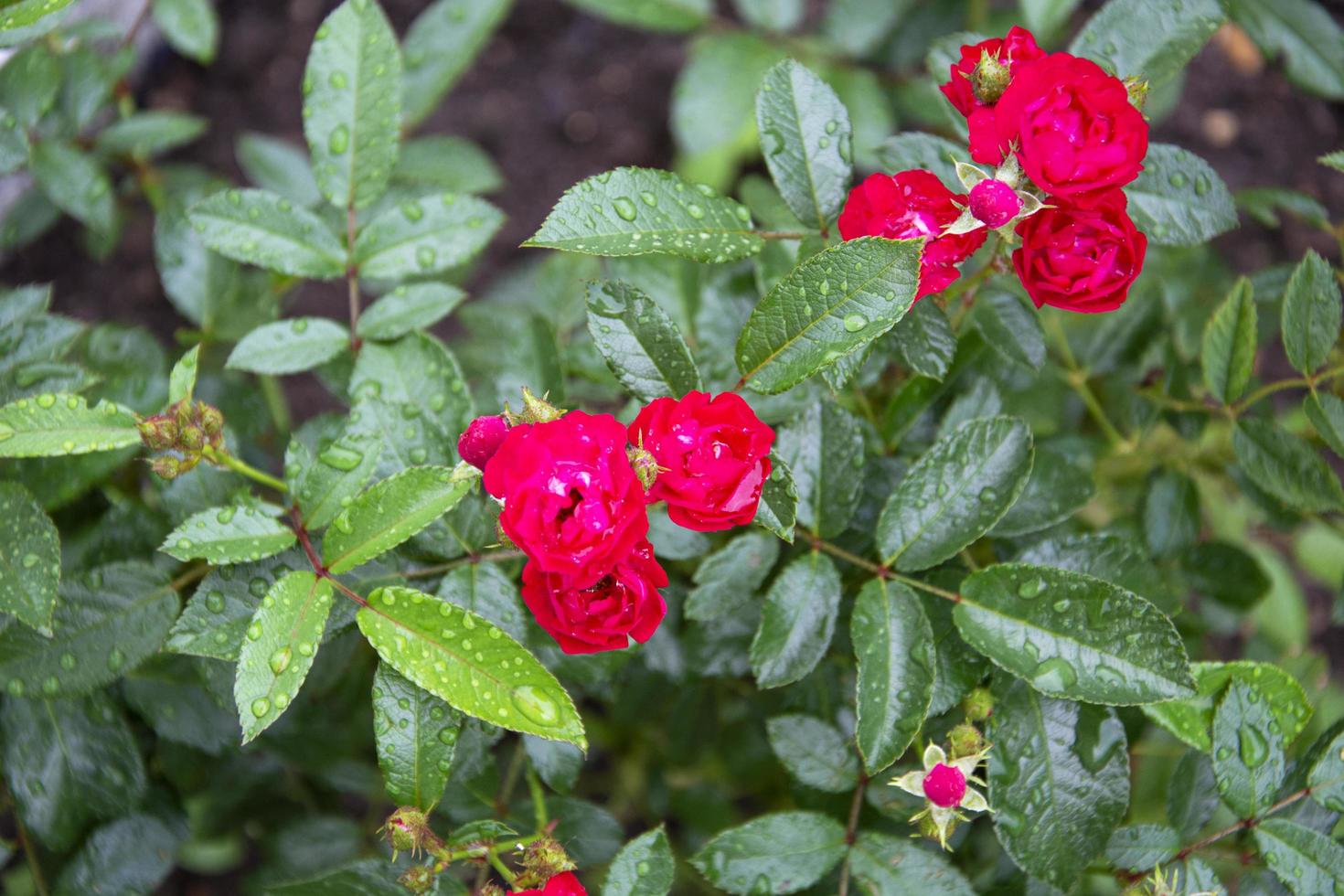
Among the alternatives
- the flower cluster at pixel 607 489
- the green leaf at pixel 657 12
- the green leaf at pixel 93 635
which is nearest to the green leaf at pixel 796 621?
the flower cluster at pixel 607 489

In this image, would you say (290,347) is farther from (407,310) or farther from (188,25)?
(188,25)

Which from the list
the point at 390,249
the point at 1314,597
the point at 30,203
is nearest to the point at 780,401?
the point at 390,249

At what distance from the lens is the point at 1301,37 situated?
67.8 inches

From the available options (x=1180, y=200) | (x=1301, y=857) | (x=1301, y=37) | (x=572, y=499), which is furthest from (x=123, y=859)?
(x=1301, y=37)

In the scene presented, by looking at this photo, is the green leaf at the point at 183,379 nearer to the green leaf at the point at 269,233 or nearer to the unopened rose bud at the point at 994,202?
the green leaf at the point at 269,233

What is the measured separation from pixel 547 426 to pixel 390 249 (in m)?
0.62

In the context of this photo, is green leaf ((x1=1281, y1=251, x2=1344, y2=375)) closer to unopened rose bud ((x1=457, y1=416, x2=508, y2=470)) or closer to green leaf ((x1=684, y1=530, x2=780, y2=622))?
green leaf ((x1=684, y1=530, x2=780, y2=622))

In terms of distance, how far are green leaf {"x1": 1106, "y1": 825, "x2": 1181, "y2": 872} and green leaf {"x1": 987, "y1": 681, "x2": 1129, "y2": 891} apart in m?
0.05

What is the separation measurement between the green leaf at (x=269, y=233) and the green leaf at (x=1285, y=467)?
47.5 inches

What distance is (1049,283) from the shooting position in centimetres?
95

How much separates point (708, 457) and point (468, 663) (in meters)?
0.32

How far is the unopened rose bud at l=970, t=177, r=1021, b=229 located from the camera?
906 mm

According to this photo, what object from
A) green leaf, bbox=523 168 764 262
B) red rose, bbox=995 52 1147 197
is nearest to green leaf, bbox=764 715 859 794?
green leaf, bbox=523 168 764 262

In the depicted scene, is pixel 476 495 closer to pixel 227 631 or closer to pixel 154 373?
pixel 227 631
